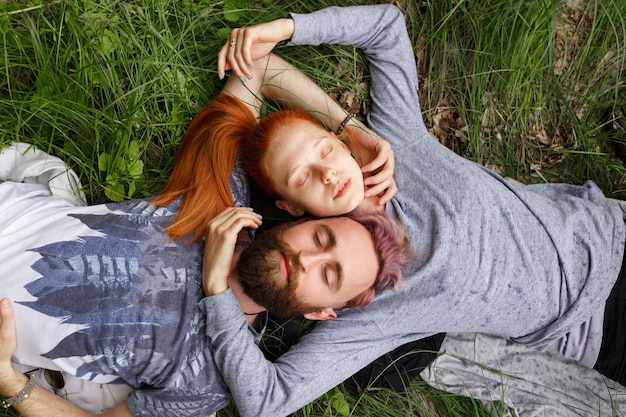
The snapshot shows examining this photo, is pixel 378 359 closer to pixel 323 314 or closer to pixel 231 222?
pixel 323 314

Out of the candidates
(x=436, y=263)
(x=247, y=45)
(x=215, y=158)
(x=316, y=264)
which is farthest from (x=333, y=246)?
(x=247, y=45)

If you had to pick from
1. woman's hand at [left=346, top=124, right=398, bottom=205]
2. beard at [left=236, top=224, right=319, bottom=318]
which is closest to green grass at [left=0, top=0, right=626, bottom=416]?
woman's hand at [left=346, top=124, right=398, bottom=205]

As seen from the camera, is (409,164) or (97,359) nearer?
(97,359)

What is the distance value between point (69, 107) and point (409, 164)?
2.20 m

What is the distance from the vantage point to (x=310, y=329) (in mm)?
3707

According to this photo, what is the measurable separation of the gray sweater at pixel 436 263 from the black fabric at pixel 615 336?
0.12 m

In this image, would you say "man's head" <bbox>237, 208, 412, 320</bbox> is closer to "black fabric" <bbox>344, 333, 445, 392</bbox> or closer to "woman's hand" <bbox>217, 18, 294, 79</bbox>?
"black fabric" <bbox>344, 333, 445, 392</bbox>

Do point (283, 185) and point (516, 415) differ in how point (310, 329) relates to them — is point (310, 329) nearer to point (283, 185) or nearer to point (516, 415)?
point (283, 185)

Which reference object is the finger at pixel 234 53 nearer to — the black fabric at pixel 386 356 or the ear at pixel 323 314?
the ear at pixel 323 314

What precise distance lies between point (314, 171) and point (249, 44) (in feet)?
3.06

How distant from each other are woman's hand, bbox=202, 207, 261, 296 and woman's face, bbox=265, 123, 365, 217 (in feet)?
1.06

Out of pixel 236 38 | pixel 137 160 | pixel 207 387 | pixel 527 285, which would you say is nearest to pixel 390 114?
pixel 236 38

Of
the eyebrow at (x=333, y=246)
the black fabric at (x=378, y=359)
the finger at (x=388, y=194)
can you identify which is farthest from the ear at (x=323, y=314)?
the finger at (x=388, y=194)

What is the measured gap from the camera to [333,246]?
297 centimetres
